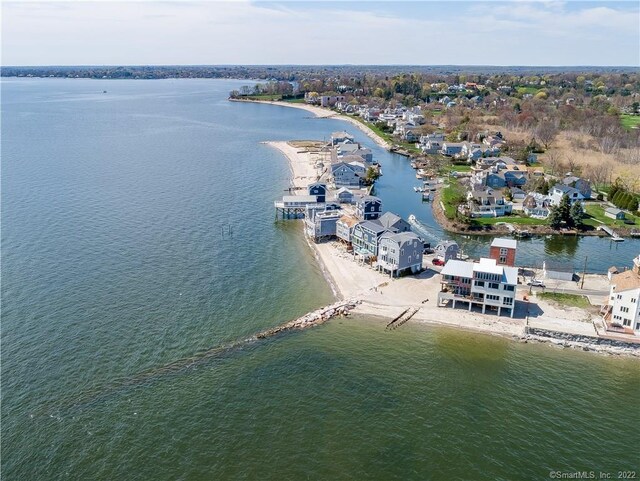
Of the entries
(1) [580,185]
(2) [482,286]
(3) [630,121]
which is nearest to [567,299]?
(2) [482,286]

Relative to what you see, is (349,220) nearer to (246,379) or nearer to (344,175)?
(344,175)

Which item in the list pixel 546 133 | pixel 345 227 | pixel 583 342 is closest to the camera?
pixel 583 342

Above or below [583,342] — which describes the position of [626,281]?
above

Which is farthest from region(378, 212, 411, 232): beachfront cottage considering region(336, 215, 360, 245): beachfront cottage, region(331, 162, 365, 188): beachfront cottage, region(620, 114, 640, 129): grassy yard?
region(620, 114, 640, 129): grassy yard

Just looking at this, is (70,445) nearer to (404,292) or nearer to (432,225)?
(404,292)

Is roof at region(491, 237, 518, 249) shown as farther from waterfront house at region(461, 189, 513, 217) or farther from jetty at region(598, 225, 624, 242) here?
jetty at region(598, 225, 624, 242)

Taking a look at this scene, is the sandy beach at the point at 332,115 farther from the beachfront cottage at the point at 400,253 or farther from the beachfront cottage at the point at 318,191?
the beachfront cottage at the point at 400,253
